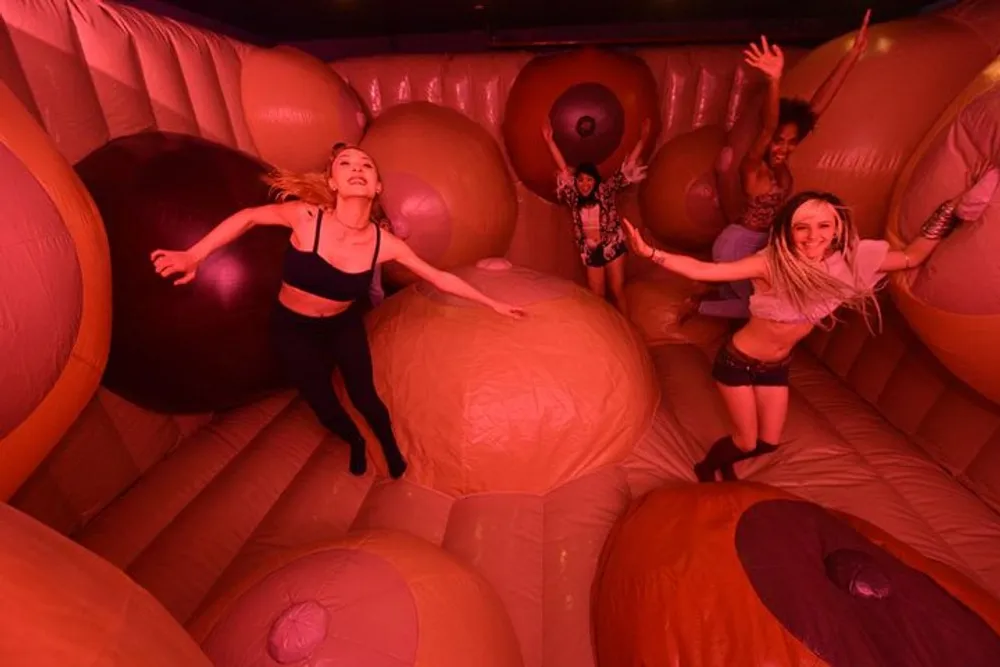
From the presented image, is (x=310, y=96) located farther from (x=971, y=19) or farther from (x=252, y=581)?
(x=971, y=19)

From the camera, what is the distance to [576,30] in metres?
2.96

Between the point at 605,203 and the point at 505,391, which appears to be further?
the point at 605,203

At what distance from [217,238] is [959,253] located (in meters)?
1.88

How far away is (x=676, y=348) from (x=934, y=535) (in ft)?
3.69

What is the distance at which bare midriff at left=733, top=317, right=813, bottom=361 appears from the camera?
1.52 m

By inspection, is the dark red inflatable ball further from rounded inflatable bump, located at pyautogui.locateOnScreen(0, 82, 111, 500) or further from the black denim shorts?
the black denim shorts

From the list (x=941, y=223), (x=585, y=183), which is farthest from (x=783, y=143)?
(x=585, y=183)

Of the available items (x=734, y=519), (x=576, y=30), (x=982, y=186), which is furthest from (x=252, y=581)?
(x=576, y=30)

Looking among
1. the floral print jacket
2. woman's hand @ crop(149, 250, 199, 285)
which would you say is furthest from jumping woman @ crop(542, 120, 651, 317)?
woman's hand @ crop(149, 250, 199, 285)

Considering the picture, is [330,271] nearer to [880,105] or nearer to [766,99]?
[766,99]

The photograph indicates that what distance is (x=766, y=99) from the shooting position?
6.09 ft

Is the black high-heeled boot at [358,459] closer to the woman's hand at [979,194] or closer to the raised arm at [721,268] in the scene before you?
the raised arm at [721,268]

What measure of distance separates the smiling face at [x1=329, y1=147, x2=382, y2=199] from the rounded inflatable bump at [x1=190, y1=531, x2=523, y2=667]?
872mm

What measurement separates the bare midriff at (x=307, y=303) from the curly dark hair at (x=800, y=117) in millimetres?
1551
